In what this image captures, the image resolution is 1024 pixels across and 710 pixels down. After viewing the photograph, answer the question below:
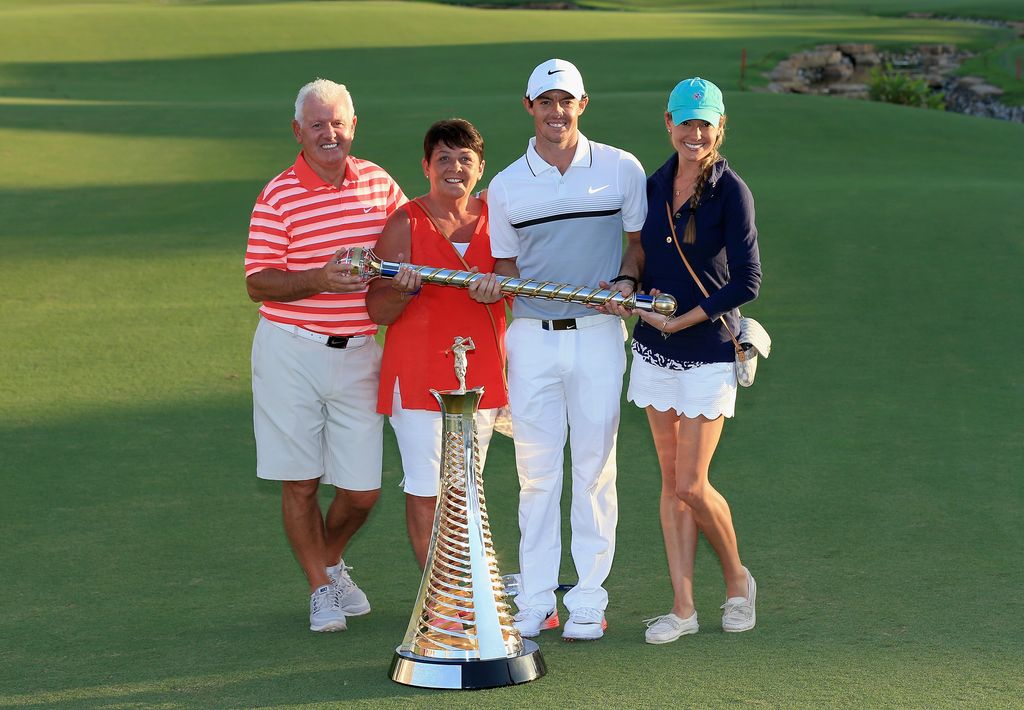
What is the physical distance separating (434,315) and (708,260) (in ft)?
3.49

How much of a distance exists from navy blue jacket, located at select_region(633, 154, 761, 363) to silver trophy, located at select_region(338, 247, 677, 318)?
0.73 feet

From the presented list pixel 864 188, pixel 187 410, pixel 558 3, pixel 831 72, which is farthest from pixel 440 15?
pixel 187 410

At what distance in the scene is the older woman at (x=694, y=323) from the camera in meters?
5.07

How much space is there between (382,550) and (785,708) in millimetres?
2455

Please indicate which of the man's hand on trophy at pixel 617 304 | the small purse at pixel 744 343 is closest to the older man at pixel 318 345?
the man's hand on trophy at pixel 617 304

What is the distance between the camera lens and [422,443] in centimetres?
538

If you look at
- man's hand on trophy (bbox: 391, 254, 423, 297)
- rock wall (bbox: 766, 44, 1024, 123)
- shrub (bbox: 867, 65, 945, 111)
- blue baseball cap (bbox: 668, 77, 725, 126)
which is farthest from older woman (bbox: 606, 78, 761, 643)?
rock wall (bbox: 766, 44, 1024, 123)

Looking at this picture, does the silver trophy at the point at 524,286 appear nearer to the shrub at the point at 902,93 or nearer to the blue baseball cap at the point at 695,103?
the blue baseball cap at the point at 695,103

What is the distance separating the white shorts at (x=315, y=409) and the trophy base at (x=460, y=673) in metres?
1.11

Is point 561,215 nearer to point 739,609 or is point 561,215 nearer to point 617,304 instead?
point 617,304

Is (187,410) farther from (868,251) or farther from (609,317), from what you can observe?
(868,251)

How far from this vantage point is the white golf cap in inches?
204

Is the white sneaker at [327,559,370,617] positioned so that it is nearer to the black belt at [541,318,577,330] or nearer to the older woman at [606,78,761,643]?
the older woman at [606,78,761,643]

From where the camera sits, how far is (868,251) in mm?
11719
